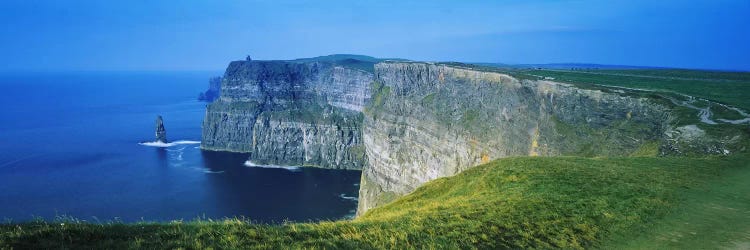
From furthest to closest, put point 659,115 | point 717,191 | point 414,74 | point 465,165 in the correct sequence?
point 414,74, point 465,165, point 659,115, point 717,191

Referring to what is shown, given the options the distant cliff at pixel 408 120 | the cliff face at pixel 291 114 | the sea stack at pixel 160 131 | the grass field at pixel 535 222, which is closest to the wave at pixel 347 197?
the distant cliff at pixel 408 120

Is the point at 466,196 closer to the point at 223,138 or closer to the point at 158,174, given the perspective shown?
the point at 158,174

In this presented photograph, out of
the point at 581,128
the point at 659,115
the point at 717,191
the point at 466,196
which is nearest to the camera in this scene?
the point at 717,191

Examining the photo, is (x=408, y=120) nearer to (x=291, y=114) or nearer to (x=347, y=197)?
(x=347, y=197)

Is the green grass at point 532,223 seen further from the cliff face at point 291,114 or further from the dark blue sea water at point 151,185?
the cliff face at point 291,114

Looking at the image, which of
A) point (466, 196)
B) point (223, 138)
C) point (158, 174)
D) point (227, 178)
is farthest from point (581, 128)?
point (223, 138)

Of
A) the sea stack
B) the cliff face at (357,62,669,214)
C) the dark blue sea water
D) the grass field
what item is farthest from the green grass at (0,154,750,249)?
the sea stack

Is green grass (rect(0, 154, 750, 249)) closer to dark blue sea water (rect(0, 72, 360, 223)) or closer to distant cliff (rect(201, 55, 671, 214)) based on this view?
distant cliff (rect(201, 55, 671, 214))
